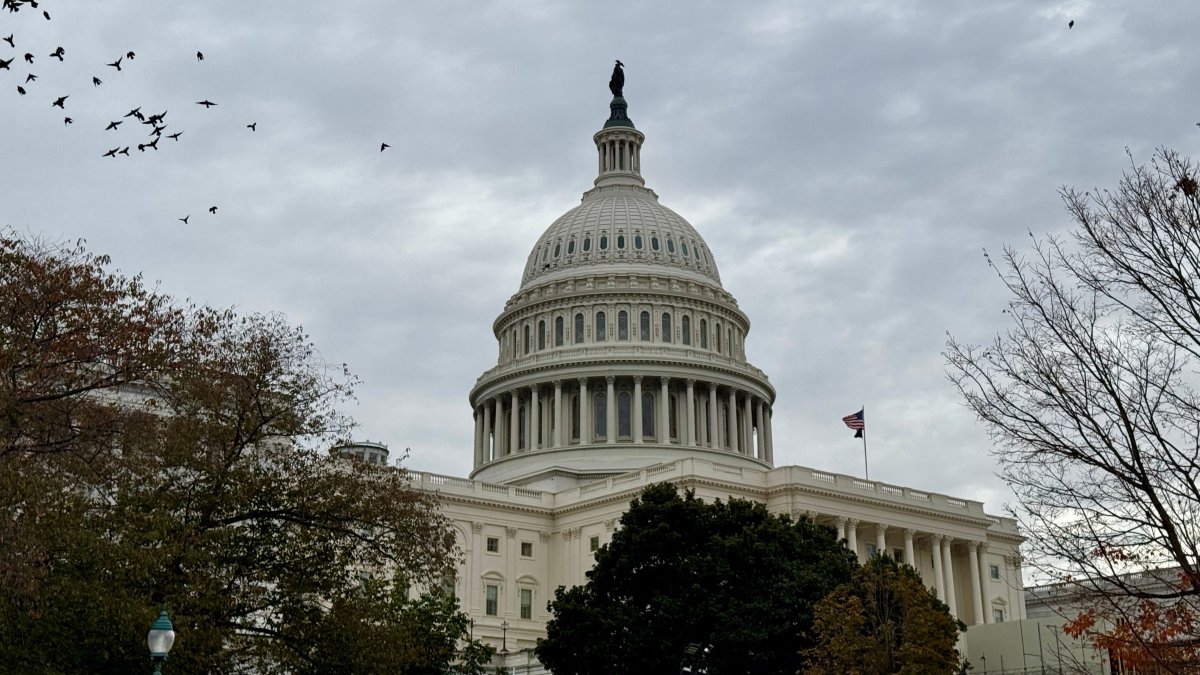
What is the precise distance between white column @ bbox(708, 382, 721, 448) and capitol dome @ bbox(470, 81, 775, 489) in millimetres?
104

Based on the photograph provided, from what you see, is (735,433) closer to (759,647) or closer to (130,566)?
(759,647)

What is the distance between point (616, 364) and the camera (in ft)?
405

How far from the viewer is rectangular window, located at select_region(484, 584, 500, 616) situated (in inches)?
3920

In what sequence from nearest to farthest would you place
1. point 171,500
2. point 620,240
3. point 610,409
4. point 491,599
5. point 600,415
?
point 171,500 < point 491,599 < point 610,409 < point 600,415 < point 620,240

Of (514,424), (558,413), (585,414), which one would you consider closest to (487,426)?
(514,424)

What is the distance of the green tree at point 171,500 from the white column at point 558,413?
3139 inches

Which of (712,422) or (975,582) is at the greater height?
(712,422)

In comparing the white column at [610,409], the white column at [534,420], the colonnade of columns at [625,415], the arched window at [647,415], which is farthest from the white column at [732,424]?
the white column at [534,420]

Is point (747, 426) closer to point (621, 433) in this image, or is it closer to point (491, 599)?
point (621, 433)

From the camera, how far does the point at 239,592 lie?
37750 millimetres

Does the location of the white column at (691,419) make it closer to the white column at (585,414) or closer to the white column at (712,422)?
the white column at (712,422)

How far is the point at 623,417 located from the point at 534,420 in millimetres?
7834

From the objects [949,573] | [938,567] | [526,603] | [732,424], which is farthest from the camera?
[732,424]

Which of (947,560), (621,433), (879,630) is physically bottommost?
(879,630)
